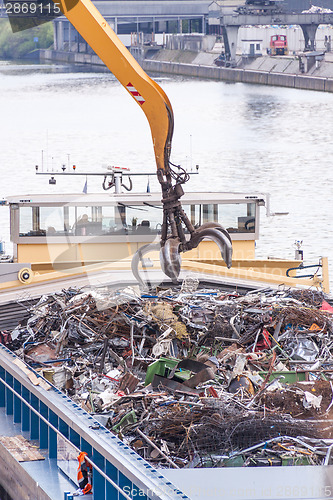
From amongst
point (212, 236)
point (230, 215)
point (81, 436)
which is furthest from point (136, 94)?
point (230, 215)

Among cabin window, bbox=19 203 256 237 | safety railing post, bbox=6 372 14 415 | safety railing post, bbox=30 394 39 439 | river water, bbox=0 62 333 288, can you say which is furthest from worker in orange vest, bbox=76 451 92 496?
river water, bbox=0 62 333 288

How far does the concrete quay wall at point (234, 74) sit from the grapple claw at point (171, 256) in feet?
159

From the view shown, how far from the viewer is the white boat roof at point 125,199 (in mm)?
11898

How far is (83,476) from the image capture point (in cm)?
588

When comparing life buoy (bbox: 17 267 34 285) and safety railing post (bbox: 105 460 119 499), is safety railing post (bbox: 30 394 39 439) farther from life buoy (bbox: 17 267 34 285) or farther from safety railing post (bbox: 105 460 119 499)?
life buoy (bbox: 17 267 34 285)

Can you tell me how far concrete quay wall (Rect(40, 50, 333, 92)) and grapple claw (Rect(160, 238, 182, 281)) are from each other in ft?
159

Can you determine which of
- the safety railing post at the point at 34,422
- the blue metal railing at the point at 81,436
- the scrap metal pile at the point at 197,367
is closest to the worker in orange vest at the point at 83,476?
the blue metal railing at the point at 81,436

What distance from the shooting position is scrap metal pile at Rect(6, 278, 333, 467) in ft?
19.6

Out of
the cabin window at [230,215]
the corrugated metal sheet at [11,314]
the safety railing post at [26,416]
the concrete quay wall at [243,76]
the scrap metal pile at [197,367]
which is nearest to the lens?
the scrap metal pile at [197,367]

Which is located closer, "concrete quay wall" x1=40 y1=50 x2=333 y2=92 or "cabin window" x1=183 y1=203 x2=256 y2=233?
"cabin window" x1=183 y1=203 x2=256 y2=233

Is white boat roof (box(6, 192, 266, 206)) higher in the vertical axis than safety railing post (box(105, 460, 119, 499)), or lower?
higher

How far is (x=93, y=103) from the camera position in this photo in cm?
5841

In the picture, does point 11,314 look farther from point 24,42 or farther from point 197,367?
point 24,42

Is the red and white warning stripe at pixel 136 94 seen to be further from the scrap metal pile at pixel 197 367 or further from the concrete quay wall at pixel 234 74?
the concrete quay wall at pixel 234 74
